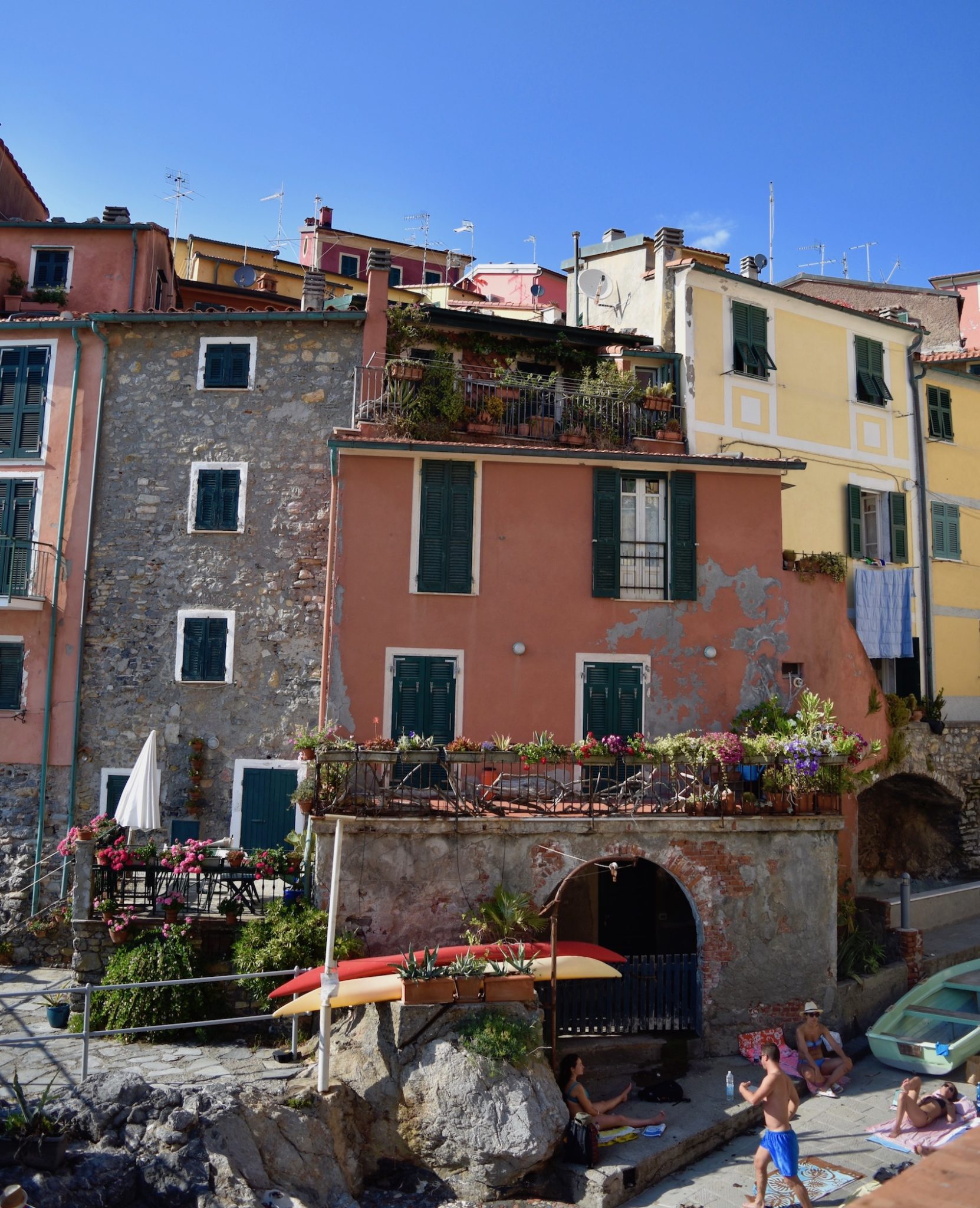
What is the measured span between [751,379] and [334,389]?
842 cm

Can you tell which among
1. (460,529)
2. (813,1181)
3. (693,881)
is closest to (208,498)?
(460,529)

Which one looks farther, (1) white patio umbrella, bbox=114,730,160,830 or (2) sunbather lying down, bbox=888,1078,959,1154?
(1) white patio umbrella, bbox=114,730,160,830

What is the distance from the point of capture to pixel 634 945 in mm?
16625

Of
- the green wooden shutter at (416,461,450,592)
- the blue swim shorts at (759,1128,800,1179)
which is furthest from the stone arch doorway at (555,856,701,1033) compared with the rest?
the green wooden shutter at (416,461,450,592)

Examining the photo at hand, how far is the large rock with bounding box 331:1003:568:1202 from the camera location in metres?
10.3

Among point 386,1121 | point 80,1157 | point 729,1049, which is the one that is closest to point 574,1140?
point 386,1121

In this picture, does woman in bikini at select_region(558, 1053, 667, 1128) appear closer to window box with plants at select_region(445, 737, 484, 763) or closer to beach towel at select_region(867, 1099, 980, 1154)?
beach towel at select_region(867, 1099, 980, 1154)

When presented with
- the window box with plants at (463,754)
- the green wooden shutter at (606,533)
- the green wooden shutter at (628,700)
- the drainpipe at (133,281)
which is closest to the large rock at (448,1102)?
the window box with plants at (463,754)

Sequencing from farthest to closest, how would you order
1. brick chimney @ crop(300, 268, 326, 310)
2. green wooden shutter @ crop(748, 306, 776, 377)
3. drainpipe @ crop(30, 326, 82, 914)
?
green wooden shutter @ crop(748, 306, 776, 377), brick chimney @ crop(300, 268, 326, 310), drainpipe @ crop(30, 326, 82, 914)

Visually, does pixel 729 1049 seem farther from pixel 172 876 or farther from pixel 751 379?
pixel 751 379

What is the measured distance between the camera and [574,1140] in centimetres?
1063

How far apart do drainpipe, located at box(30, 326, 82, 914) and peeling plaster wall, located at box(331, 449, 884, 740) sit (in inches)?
249

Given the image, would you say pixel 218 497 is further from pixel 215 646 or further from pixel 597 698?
pixel 597 698

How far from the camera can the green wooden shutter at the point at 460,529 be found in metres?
16.0
